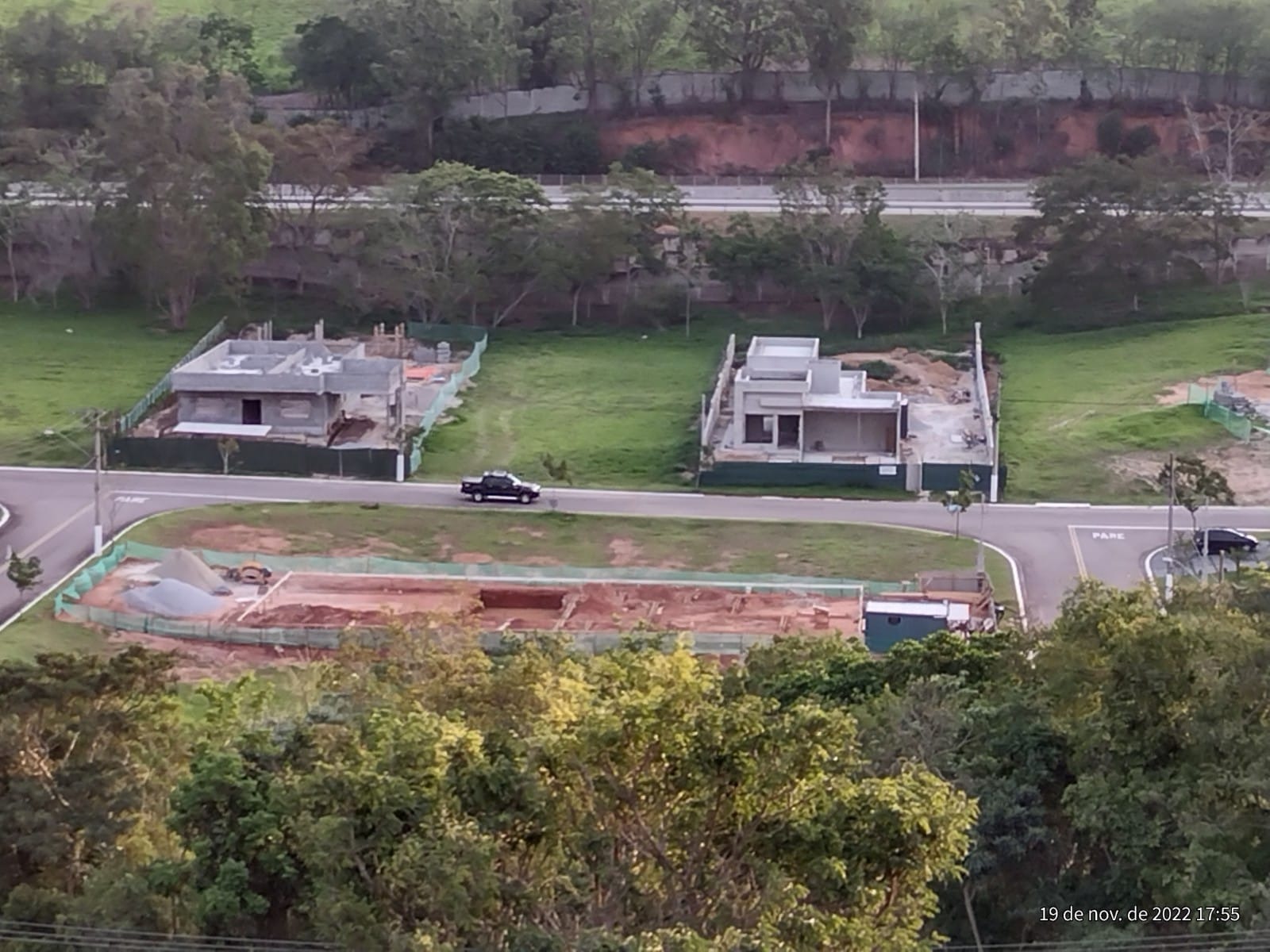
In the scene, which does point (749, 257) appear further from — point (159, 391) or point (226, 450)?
point (226, 450)

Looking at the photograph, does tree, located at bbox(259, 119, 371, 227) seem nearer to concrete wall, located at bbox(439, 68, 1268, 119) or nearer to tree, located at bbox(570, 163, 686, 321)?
tree, located at bbox(570, 163, 686, 321)

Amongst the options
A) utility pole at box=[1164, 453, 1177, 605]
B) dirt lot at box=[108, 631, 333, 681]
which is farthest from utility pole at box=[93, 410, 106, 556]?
utility pole at box=[1164, 453, 1177, 605]

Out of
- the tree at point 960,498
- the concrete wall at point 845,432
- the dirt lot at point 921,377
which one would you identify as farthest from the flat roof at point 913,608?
the dirt lot at point 921,377

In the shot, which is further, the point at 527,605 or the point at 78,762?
the point at 527,605

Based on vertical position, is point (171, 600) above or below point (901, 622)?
below

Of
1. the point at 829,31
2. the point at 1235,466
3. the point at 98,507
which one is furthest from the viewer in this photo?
the point at 829,31

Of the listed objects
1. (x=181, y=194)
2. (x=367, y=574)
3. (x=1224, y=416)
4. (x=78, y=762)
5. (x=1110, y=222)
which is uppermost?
(x=181, y=194)

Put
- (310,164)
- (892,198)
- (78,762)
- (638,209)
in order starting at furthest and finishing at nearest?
(892,198)
(310,164)
(638,209)
(78,762)

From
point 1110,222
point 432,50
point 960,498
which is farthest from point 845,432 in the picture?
point 432,50
